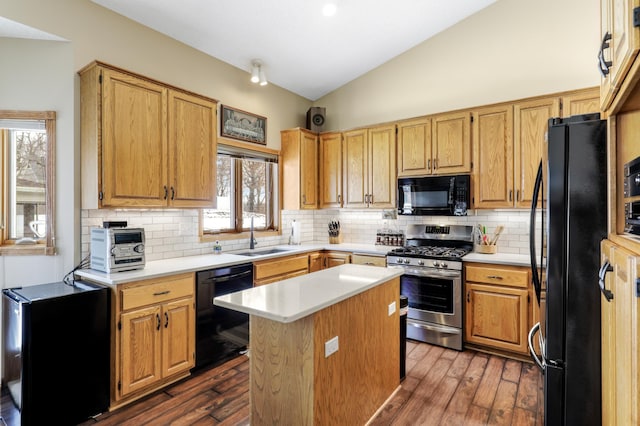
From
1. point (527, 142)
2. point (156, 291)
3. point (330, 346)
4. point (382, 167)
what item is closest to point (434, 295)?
point (382, 167)

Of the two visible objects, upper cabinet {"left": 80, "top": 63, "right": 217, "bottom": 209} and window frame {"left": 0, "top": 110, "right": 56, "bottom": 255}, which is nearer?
upper cabinet {"left": 80, "top": 63, "right": 217, "bottom": 209}

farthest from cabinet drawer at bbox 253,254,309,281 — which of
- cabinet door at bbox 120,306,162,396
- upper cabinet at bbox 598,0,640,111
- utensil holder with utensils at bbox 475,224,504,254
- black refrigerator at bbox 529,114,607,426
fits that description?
upper cabinet at bbox 598,0,640,111

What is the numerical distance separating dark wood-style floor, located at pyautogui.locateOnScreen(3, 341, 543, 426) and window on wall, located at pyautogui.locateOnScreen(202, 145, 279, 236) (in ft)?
5.11

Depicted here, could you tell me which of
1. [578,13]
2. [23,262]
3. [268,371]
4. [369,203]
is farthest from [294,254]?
[578,13]

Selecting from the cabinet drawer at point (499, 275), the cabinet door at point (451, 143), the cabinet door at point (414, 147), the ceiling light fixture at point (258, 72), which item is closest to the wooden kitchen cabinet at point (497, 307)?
the cabinet drawer at point (499, 275)

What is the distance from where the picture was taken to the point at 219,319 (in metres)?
3.02

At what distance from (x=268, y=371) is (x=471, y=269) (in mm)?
2302

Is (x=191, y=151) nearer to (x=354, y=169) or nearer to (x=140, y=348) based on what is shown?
(x=140, y=348)

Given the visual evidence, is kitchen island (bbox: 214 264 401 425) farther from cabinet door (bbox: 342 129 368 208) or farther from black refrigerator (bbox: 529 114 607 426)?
cabinet door (bbox: 342 129 368 208)

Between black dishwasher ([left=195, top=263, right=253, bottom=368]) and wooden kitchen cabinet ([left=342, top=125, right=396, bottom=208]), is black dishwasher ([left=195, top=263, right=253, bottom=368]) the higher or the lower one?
the lower one

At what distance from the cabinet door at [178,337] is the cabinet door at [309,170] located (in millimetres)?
2121

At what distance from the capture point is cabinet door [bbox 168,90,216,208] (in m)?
2.97

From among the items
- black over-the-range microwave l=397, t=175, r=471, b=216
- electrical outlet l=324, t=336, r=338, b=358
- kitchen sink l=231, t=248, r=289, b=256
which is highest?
black over-the-range microwave l=397, t=175, r=471, b=216

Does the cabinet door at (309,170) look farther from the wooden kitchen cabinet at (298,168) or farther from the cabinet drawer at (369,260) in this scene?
the cabinet drawer at (369,260)
